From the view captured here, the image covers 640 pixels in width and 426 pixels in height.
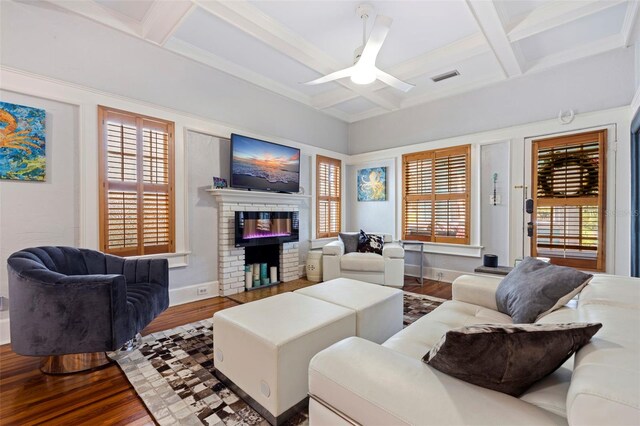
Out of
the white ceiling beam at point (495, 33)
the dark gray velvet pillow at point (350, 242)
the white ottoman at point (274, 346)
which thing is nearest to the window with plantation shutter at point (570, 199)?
the white ceiling beam at point (495, 33)

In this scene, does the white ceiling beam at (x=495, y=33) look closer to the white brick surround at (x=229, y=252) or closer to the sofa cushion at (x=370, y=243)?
the sofa cushion at (x=370, y=243)

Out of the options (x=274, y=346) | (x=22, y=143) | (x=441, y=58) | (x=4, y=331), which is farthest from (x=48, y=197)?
(x=441, y=58)

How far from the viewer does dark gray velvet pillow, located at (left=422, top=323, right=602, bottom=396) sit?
0.83m

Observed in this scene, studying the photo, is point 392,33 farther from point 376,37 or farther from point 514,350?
point 514,350

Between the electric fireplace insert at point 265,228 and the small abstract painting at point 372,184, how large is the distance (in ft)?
5.51

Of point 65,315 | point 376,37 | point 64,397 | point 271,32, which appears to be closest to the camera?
point 64,397

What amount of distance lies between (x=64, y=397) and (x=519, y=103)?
5710 millimetres

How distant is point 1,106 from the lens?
2.43 m

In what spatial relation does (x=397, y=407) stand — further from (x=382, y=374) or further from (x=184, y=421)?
(x=184, y=421)

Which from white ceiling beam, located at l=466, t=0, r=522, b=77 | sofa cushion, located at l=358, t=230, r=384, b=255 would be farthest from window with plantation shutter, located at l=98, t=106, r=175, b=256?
white ceiling beam, located at l=466, t=0, r=522, b=77

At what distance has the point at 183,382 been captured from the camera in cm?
187

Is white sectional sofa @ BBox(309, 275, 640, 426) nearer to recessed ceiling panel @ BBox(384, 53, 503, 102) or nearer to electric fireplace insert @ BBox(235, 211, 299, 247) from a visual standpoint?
electric fireplace insert @ BBox(235, 211, 299, 247)

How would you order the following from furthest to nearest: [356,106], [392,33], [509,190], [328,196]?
[328,196], [356,106], [509,190], [392,33]

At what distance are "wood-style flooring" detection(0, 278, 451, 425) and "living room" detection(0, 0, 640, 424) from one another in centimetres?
1
